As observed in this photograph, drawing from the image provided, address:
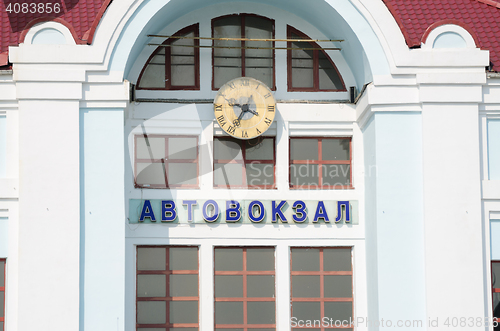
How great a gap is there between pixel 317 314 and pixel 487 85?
23.0ft

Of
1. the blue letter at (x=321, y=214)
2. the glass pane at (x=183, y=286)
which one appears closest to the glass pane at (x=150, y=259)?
the glass pane at (x=183, y=286)

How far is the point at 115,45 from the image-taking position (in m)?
15.5

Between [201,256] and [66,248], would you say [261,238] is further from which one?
[66,248]

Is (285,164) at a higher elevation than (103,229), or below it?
higher

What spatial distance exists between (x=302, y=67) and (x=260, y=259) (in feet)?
17.3

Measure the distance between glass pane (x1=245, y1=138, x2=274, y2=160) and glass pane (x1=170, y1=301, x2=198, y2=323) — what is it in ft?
13.6

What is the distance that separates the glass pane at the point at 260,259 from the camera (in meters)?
16.6

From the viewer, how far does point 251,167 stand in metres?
17.1

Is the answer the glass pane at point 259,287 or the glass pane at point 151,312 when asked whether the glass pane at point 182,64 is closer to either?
the glass pane at point 259,287

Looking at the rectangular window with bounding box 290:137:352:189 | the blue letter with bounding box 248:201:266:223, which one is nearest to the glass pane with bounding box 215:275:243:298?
the blue letter with bounding box 248:201:266:223

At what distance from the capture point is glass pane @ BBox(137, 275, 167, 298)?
16281 millimetres

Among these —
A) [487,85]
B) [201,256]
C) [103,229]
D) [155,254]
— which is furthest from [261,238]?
[487,85]

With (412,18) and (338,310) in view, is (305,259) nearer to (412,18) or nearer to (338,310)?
(338,310)

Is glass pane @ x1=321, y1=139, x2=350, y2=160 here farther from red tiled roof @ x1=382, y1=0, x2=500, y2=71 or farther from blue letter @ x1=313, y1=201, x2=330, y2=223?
red tiled roof @ x1=382, y1=0, x2=500, y2=71
